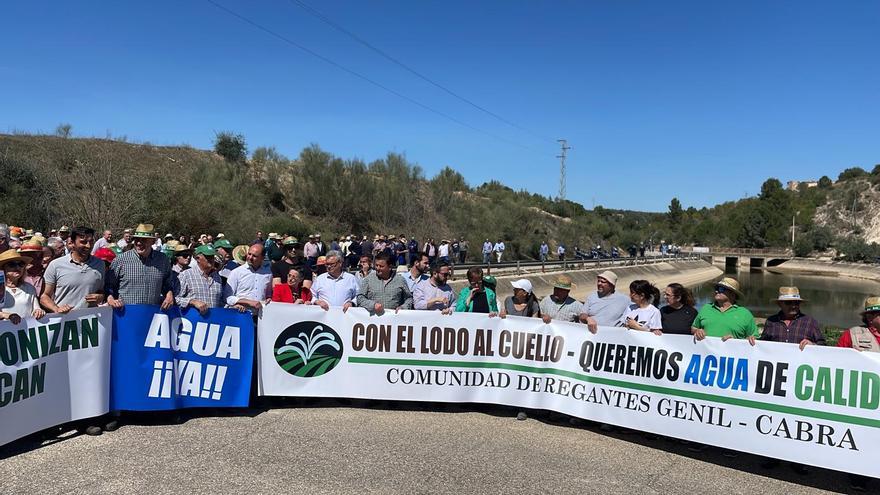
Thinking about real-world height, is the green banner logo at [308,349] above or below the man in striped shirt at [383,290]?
below

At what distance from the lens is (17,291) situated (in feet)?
17.5

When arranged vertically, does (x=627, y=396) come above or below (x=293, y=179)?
below

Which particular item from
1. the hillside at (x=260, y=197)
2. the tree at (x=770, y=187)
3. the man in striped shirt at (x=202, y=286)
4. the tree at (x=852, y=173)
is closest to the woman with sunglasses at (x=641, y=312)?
the man in striped shirt at (x=202, y=286)

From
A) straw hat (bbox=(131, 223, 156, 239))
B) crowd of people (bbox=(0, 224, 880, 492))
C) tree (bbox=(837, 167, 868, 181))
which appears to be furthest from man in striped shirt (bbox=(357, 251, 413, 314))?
tree (bbox=(837, 167, 868, 181))

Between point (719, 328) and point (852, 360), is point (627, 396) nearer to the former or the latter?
point (719, 328)

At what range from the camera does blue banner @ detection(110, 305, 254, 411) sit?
590 cm

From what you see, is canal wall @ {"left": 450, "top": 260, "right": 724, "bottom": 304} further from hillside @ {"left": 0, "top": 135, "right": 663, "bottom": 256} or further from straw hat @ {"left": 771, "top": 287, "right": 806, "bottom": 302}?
straw hat @ {"left": 771, "top": 287, "right": 806, "bottom": 302}

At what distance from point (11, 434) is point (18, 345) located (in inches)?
30.7

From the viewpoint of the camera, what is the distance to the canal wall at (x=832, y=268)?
73562 millimetres

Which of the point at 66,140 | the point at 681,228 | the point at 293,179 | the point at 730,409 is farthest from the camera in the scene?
the point at 681,228

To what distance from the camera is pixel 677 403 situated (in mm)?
5578

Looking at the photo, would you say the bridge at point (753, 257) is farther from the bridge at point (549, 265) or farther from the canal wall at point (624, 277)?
the bridge at point (549, 265)

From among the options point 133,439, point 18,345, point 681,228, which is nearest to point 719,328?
point 133,439

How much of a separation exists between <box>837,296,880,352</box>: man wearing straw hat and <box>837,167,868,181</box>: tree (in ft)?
685
